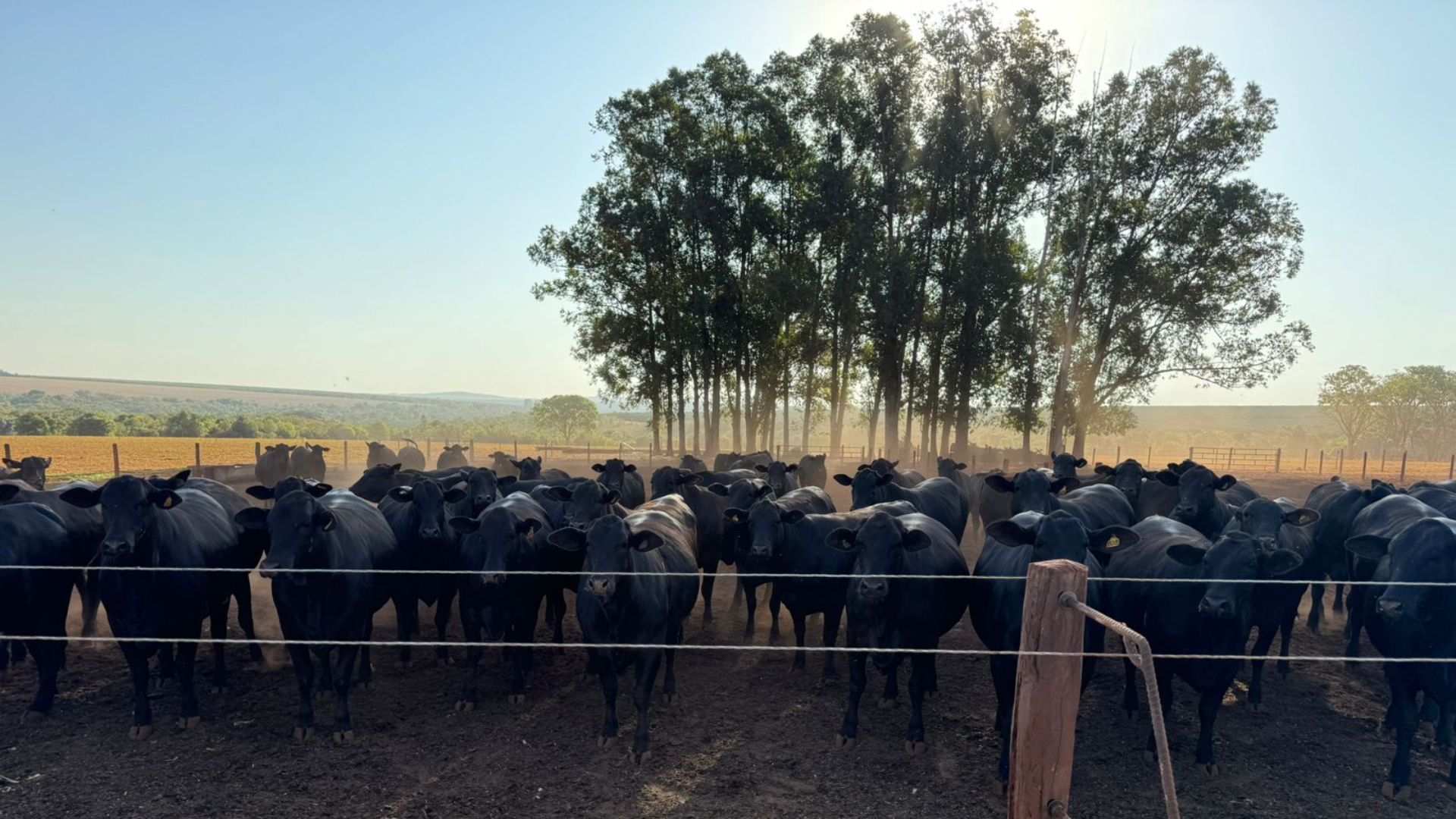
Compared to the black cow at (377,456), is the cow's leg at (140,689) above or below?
below

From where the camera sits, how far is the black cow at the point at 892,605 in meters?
6.65

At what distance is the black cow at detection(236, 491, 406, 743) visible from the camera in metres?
6.78

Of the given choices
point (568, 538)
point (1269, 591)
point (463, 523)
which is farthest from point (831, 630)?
point (1269, 591)

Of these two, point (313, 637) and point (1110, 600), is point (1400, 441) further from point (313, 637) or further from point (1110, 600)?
point (313, 637)

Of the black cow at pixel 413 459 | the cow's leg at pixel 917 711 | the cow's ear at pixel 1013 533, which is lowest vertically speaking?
the cow's leg at pixel 917 711

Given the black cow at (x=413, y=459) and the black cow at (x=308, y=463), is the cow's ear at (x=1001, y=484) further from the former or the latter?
the black cow at (x=413, y=459)

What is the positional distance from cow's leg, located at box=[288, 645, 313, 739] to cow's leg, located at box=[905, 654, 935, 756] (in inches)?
215

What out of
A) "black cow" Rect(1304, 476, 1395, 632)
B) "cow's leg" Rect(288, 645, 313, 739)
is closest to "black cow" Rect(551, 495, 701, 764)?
"cow's leg" Rect(288, 645, 313, 739)

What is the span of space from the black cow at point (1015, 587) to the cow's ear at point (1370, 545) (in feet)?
7.90

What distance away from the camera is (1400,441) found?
68.1 m

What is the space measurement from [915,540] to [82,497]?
798 centimetres

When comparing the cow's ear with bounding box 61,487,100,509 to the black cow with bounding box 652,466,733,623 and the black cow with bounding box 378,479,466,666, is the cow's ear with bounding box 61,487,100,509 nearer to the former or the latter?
the black cow with bounding box 378,479,466,666

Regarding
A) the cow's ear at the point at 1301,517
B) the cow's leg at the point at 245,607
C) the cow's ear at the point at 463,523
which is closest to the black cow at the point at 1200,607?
the cow's ear at the point at 1301,517

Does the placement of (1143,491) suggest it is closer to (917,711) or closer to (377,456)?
(917,711)
